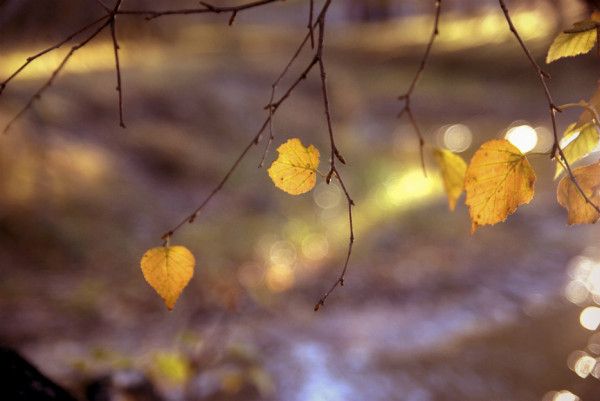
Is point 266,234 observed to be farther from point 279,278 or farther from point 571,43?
point 571,43

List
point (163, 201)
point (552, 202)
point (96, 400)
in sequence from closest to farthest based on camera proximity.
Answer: point (96, 400) < point (163, 201) < point (552, 202)

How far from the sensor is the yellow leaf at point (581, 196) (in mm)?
1381

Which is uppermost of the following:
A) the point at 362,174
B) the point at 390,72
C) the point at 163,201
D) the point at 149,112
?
the point at 390,72

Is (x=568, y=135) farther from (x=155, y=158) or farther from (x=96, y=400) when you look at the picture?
(x=155, y=158)

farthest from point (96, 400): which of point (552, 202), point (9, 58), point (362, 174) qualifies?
point (552, 202)

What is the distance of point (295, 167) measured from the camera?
1.40m

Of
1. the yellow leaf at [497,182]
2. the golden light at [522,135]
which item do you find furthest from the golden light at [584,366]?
the golden light at [522,135]

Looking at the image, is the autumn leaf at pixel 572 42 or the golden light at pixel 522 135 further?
the golden light at pixel 522 135

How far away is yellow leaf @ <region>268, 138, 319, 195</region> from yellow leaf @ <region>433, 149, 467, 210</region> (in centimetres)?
52

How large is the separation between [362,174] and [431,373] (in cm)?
381

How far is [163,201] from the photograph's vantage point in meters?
6.20

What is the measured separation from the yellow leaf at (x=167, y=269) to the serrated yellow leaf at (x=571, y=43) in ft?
3.87

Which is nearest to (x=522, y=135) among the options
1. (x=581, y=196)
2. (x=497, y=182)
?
(x=581, y=196)

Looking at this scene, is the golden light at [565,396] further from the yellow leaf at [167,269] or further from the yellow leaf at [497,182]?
the yellow leaf at [167,269]
